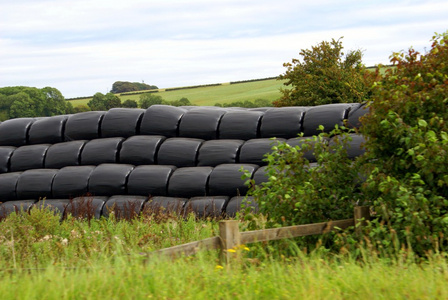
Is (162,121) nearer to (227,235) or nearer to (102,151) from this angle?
(102,151)

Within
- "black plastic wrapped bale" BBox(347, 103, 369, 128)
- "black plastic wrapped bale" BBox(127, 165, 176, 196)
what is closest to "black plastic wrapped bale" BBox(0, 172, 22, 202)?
"black plastic wrapped bale" BBox(127, 165, 176, 196)

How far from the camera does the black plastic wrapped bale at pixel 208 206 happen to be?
11414 mm

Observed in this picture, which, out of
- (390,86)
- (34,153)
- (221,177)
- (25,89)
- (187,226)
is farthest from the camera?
A: (25,89)

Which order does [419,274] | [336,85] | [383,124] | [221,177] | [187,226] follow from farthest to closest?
[336,85] < [221,177] < [187,226] < [383,124] < [419,274]

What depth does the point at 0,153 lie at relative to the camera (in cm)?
1436

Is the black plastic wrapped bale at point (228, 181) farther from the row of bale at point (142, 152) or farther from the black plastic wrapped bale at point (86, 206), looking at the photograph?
the black plastic wrapped bale at point (86, 206)

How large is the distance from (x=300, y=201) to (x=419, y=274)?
8.29 ft

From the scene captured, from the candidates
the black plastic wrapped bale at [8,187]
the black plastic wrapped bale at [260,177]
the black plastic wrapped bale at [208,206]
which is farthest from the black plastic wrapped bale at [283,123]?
the black plastic wrapped bale at [8,187]

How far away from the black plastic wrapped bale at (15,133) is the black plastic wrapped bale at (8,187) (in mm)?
1066

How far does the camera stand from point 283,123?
12.3m

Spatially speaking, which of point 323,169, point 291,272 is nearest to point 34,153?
point 323,169

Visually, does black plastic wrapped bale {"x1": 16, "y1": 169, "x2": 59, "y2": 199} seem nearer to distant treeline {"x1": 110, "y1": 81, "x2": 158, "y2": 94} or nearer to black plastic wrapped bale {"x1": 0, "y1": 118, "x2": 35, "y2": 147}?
black plastic wrapped bale {"x1": 0, "y1": 118, "x2": 35, "y2": 147}

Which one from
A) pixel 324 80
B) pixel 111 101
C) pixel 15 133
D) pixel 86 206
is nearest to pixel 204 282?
pixel 86 206

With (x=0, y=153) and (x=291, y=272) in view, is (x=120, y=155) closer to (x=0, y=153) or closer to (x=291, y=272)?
(x=0, y=153)
